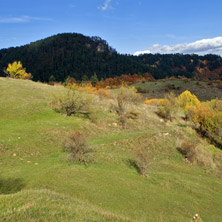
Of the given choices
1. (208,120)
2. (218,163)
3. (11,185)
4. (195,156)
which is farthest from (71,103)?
(208,120)

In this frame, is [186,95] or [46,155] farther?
[186,95]

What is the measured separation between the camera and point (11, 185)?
12125mm

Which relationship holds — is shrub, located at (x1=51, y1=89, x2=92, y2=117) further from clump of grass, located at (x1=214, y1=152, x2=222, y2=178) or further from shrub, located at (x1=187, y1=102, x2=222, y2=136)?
A: clump of grass, located at (x1=214, y1=152, x2=222, y2=178)

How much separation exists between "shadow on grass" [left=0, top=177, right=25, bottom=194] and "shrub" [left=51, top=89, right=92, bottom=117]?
21250mm

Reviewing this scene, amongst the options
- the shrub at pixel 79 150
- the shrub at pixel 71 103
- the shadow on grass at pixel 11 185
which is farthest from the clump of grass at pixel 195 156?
the shadow on grass at pixel 11 185

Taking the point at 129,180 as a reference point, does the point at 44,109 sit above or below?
above

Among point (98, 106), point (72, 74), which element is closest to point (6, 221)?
point (98, 106)

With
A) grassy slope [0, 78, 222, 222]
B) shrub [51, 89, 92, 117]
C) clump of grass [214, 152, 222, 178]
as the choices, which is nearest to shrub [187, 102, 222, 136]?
clump of grass [214, 152, 222, 178]

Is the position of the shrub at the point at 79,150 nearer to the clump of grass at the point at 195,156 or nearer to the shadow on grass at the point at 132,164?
the shadow on grass at the point at 132,164

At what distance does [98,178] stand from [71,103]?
70.1 ft

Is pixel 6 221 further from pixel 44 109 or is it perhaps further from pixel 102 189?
pixel 44 109

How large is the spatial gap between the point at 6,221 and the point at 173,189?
12.9 meters

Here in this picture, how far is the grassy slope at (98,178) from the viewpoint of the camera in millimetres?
8133

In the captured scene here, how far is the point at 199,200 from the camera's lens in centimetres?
1421
